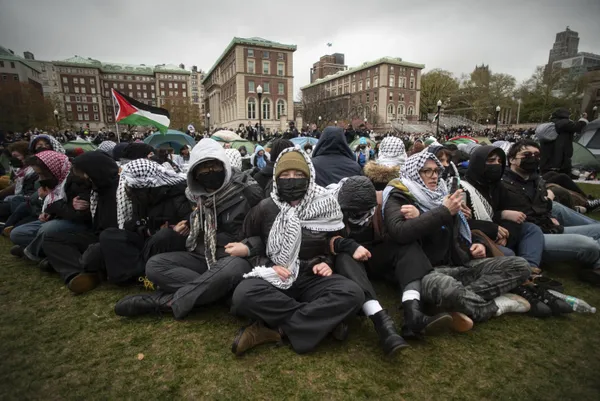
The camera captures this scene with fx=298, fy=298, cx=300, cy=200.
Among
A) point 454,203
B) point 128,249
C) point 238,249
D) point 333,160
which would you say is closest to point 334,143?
point 333,160

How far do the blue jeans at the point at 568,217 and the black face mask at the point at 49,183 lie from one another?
6.92 metres

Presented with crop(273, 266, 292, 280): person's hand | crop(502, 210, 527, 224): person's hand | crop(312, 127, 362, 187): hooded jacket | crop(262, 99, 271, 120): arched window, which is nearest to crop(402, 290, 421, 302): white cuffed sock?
crop(273, 266, 292, 280): person's hand

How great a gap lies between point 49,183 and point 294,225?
3.72 m

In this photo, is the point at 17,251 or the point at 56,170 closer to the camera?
the point at 56,170

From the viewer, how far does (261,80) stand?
174 feet

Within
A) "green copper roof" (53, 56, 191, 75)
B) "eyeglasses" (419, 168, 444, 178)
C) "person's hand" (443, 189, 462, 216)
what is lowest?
"person's hand" (443, 189, 462, 216)

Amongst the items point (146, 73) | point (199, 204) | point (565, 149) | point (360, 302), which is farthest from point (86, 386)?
point (146, 73)

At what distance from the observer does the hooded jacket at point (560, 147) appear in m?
6.01

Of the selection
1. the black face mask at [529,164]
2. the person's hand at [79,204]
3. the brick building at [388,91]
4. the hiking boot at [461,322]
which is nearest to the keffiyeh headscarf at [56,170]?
the person's hand at [79,204]

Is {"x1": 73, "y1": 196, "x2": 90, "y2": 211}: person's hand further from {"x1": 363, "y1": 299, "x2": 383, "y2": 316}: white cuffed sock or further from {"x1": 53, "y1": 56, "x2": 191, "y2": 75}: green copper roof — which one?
{"x1": 53, "y1": 56, "x2": 191, "y2": 75}: green copper roof

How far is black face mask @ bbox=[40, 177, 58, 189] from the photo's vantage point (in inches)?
159

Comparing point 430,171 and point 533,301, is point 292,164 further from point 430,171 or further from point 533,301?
point 533,301

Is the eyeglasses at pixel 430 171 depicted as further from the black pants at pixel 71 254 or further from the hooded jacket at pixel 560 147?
the hooded jacket at pixel 560 147

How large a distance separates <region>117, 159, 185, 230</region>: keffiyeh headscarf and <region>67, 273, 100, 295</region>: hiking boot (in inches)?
24.8
